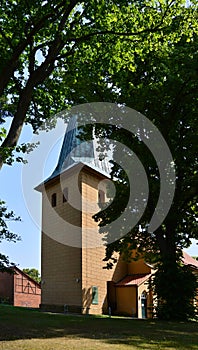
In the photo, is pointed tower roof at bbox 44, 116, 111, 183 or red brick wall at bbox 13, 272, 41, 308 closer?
pointed tower roof at bbox 44, 116, 111, 183

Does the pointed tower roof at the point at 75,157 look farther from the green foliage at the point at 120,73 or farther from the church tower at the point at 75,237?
the green foliage at the point at 120,73

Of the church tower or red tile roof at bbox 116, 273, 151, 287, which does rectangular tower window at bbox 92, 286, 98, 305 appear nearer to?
the church tower

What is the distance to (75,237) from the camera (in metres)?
Result: 30.0

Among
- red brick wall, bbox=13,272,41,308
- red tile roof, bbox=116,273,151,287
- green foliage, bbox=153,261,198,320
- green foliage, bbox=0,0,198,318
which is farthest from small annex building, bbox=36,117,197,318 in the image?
green foliage, bbox=153,261,198,320

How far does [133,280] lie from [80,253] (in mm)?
5370

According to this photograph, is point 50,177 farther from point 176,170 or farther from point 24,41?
point 24,41

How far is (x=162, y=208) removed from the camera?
18.0 meters

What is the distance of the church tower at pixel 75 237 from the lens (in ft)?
96.0

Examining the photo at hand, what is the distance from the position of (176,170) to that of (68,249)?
598 inches

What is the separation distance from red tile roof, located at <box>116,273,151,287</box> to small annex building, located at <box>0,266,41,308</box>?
555 inches

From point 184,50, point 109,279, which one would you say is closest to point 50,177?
point 109,279

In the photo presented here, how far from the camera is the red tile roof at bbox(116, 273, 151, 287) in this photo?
30.7 m

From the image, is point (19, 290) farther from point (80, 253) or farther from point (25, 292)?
point (80, 253)

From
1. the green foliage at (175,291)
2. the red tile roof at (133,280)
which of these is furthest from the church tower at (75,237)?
the green foliage at (175,291)
